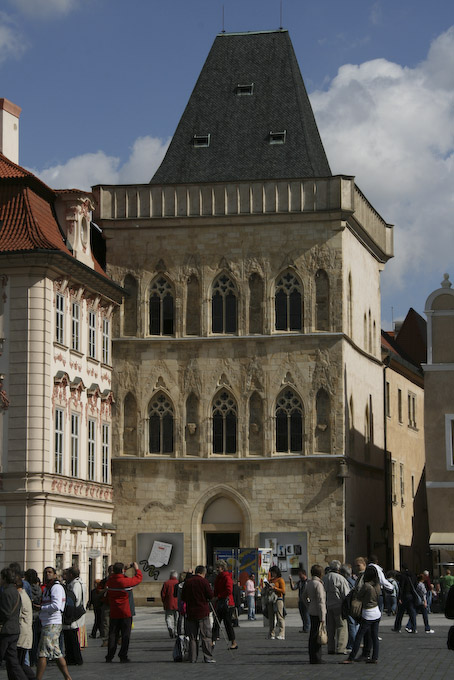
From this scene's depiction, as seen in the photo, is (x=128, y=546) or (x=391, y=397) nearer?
(x=128, y=546)

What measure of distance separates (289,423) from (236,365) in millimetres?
2592

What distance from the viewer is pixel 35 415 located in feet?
129

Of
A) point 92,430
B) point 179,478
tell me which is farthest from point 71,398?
point 179,478

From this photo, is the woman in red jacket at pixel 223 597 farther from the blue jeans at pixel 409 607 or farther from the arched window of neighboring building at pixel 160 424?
the arched window of neighboring building at pixel 160 424

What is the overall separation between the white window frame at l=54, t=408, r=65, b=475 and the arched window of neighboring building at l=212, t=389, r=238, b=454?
6872 millimetres

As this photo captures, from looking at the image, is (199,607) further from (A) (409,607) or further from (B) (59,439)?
(B) (59,439)

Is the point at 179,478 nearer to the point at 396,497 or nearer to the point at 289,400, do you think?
the point at 289,400

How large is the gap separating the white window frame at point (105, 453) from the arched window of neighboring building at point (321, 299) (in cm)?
768

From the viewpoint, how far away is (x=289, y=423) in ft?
151

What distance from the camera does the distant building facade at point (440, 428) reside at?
44.8m

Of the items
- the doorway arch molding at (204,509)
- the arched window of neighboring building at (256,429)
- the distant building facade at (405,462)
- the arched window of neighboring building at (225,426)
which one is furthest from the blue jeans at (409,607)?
the distant building facade at (405,462)

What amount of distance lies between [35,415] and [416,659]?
18665mm

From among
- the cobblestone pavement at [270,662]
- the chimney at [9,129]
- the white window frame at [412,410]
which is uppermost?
the chimney at [9,129]

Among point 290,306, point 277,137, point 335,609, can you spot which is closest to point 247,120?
point 277,137
